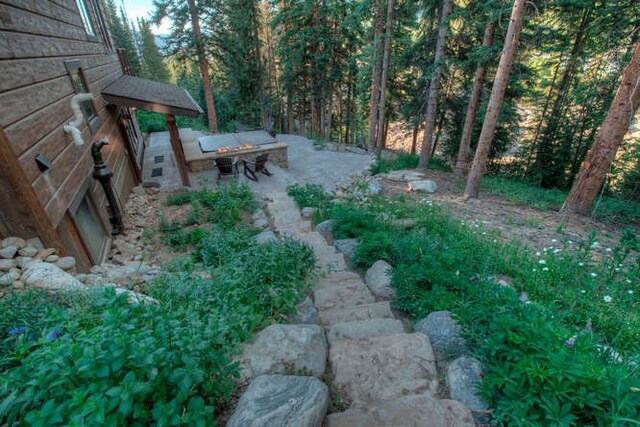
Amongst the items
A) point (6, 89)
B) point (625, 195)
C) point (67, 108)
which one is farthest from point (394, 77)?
point (6, 89)

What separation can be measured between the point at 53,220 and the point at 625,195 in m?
15.7

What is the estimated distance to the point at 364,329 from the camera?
248cm

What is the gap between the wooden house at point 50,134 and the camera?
280 cm

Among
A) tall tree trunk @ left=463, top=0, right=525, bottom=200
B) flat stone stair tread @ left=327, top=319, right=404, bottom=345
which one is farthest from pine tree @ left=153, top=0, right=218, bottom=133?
flat stone stair tread @ left=327, top=319, right=404, bottom=345

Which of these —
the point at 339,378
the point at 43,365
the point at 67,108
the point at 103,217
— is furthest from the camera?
the point at 103,217

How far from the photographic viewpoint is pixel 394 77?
48.3 ft

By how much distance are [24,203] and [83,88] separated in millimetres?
3664

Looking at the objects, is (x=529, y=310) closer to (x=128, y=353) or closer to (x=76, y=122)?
(x=128, y=353)

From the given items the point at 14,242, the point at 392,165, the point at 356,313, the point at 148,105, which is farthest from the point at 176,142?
the point at 392,165

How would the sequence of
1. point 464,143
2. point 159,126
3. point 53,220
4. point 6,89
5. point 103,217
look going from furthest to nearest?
point 159,126
point 464,143
point 103,217
point 53,220
point 6,89

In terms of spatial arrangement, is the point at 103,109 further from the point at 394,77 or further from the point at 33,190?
the point at 394,77

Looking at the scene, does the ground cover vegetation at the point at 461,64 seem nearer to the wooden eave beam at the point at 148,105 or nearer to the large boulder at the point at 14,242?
the wooden eave beam at the point at 148,105

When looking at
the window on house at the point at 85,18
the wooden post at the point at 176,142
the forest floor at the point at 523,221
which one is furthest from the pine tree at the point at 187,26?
the forest floor at the point at 523,221

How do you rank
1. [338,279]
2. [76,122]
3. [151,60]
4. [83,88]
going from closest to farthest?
[338,279], [76,122], [83,88], [151,60]
